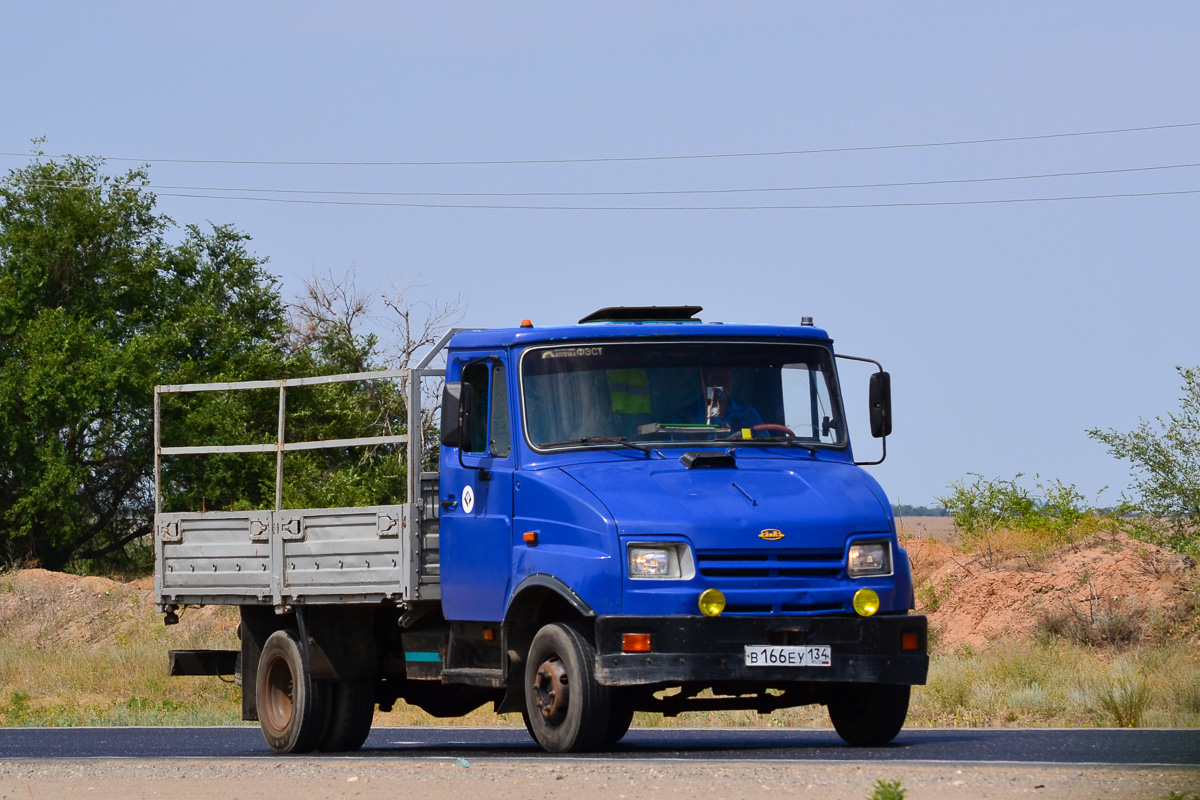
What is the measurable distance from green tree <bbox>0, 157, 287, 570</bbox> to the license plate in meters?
32.3

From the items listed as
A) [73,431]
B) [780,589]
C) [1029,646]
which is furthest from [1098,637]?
[73,431]

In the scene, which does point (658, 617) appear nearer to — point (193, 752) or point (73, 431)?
point (193, 752)

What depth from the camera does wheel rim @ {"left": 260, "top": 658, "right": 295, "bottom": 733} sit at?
13409 millimetres

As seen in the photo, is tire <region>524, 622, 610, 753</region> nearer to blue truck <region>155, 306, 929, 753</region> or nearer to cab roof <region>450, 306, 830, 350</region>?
blue truck <region>155, 306, 929, 753</region>

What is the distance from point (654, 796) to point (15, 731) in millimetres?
12273

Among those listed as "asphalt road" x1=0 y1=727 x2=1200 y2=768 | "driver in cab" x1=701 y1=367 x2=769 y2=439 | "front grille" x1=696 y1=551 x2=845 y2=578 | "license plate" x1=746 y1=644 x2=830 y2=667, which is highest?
"driver in cab" x1=701 y1=367 x2=769 y2=439

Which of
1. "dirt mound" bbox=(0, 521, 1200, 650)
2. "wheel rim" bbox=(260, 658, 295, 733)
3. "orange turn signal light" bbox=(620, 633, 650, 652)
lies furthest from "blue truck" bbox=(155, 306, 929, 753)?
"dirt mound" bbox=(0, 521, 1200, 650)

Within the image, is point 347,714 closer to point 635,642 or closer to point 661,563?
point 635,642

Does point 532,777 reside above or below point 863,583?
below

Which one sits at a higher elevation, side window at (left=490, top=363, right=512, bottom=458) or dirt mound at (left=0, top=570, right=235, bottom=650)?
side window at (left=490, top=363, right=512, bottom=458)

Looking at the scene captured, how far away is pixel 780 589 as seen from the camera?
33.5 ft

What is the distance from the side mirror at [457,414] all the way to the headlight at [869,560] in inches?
100

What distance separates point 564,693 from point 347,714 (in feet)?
10.7

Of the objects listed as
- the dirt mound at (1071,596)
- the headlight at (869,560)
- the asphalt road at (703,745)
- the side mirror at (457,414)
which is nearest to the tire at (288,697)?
the asphalt road at (703,745)
